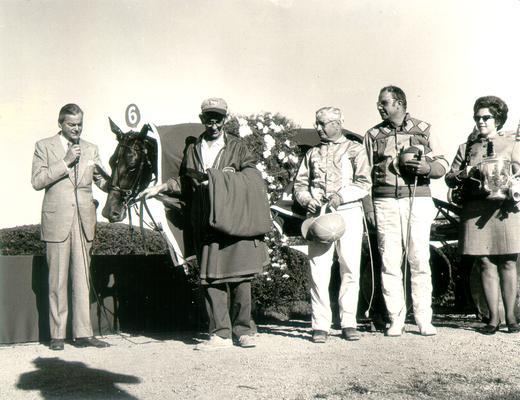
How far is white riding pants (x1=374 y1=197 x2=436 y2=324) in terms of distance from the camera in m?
6.69

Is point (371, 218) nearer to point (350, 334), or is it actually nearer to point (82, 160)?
point (350, 334)

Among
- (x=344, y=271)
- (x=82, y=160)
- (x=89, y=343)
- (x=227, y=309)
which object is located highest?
(x=82, y=160)

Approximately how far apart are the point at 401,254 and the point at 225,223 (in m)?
1.76

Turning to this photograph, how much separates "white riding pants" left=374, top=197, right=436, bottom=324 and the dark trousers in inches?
52.8

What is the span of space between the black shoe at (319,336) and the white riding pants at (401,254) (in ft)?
2.28

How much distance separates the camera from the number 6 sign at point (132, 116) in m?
7.25

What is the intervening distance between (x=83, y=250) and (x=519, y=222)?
4074 millimetres

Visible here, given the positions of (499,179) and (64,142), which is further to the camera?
(64,142)

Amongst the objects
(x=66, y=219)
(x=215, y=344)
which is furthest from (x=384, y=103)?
(x=66, y=219)

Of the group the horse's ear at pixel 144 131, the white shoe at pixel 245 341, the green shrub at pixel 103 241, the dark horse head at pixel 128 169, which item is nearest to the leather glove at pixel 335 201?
the white shoe at pixel 245 341

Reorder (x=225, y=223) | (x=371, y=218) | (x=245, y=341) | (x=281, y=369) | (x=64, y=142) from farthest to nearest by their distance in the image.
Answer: (x=371, y=218) < (x=64, y=142) < (x=245, y=341) < (x=225, y=223) < (x=281, y=369)

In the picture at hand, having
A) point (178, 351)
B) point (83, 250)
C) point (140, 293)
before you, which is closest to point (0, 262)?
point (83, 250)

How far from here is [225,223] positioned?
607cm

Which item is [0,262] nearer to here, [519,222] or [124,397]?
[124,397]
